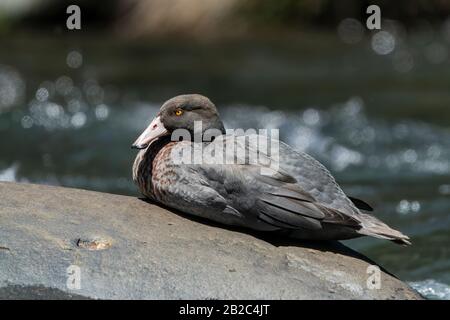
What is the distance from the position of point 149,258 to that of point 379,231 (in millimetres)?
1244

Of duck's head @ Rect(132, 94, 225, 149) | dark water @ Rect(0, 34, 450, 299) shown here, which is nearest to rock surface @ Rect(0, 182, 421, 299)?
duck's head @ Rect(132, 94, 225, 149)

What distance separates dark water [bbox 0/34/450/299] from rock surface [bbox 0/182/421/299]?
1364 millimetres

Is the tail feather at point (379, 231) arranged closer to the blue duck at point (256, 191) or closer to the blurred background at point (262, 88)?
the blue duck at point (256, 191)

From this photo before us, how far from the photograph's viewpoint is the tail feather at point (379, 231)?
4727 millimetres

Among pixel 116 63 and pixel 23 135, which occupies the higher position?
pixel 116 63

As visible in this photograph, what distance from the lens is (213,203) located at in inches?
188

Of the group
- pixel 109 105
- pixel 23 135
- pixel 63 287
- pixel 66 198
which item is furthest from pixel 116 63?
pixel 63 287

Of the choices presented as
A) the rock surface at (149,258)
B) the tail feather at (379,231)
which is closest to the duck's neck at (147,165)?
the rock surface at (149,258)

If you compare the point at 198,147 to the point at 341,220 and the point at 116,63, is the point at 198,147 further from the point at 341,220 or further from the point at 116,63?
the point at 116,63

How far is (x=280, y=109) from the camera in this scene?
442 inches

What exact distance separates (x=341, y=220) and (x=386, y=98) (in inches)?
287

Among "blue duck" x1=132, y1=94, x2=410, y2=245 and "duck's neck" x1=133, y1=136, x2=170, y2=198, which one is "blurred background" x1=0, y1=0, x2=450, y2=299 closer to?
"blue duck" x1=132, y1=94, x2=410, y2=245

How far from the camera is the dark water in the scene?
8195 mm

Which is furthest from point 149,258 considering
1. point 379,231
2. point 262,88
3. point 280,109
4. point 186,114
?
point 262,88
